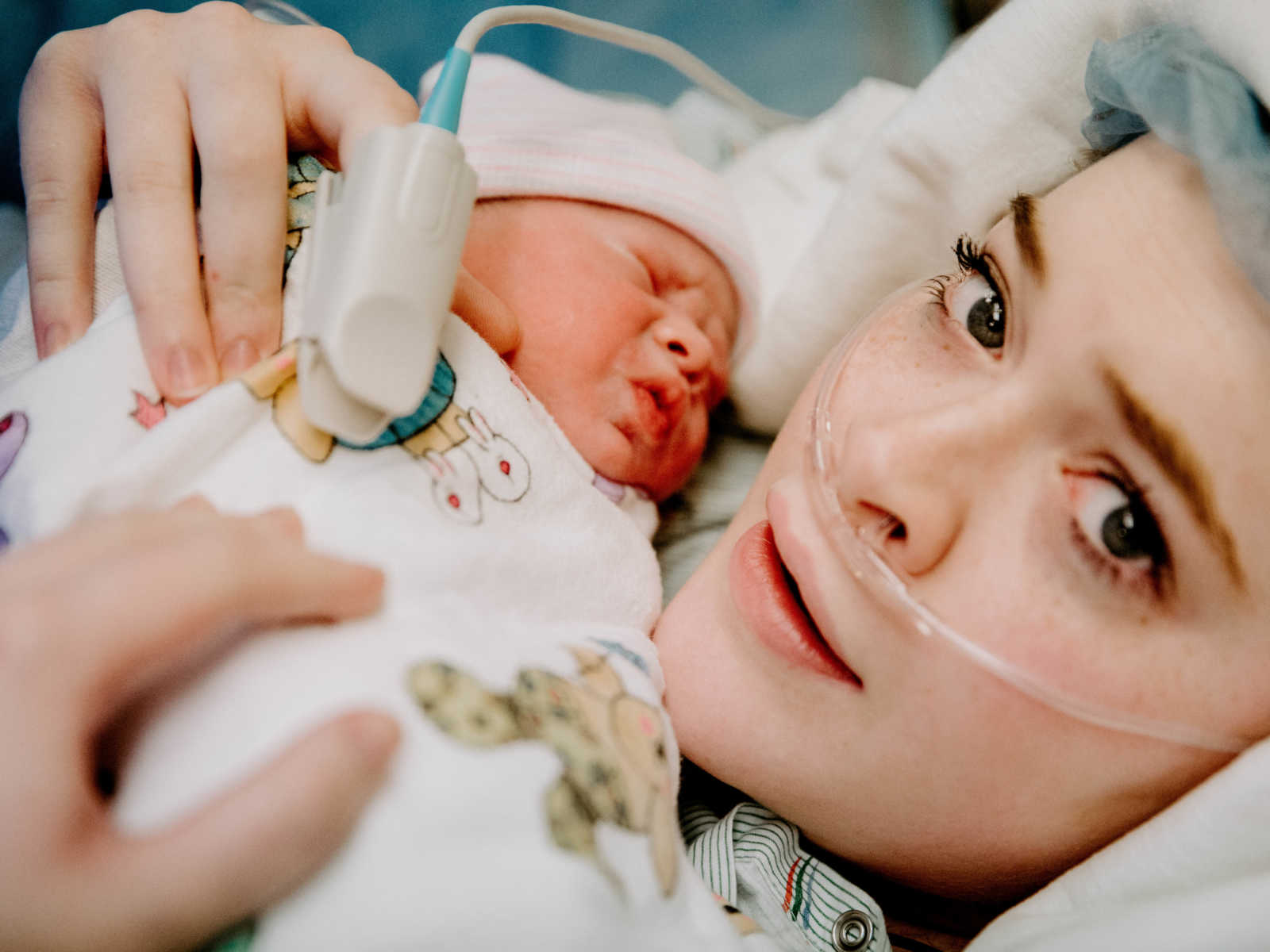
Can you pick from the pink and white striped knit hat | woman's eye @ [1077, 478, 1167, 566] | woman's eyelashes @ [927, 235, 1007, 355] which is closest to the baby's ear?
the pink and white striped knit hat

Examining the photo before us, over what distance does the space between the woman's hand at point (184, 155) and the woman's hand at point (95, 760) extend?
230 millimetres

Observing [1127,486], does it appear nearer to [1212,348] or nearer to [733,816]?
[1212,348]

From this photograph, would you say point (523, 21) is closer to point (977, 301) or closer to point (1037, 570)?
point (977, 301)

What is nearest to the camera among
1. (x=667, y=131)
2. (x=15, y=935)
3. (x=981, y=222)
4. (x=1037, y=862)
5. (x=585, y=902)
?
(x=15, y=935)

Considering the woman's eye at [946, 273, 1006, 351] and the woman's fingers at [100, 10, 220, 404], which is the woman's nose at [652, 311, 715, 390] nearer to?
the woman's eye at [946, 273, 1006, 351]

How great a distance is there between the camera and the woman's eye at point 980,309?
2.27 ft

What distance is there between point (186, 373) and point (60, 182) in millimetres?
298

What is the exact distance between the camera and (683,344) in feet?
3.03

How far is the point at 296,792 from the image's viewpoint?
393 millimetres

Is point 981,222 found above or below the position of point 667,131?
above

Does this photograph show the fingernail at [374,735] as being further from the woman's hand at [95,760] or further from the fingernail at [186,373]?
the fingernail at [186,373]

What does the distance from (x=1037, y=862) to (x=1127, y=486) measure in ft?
1.11

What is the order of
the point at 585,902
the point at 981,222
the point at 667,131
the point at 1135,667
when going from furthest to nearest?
the point at 667,131 → the point at 981,222 → the point at 1135,667 → the point at 585,902

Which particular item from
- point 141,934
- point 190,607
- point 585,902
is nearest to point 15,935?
point 141,934
